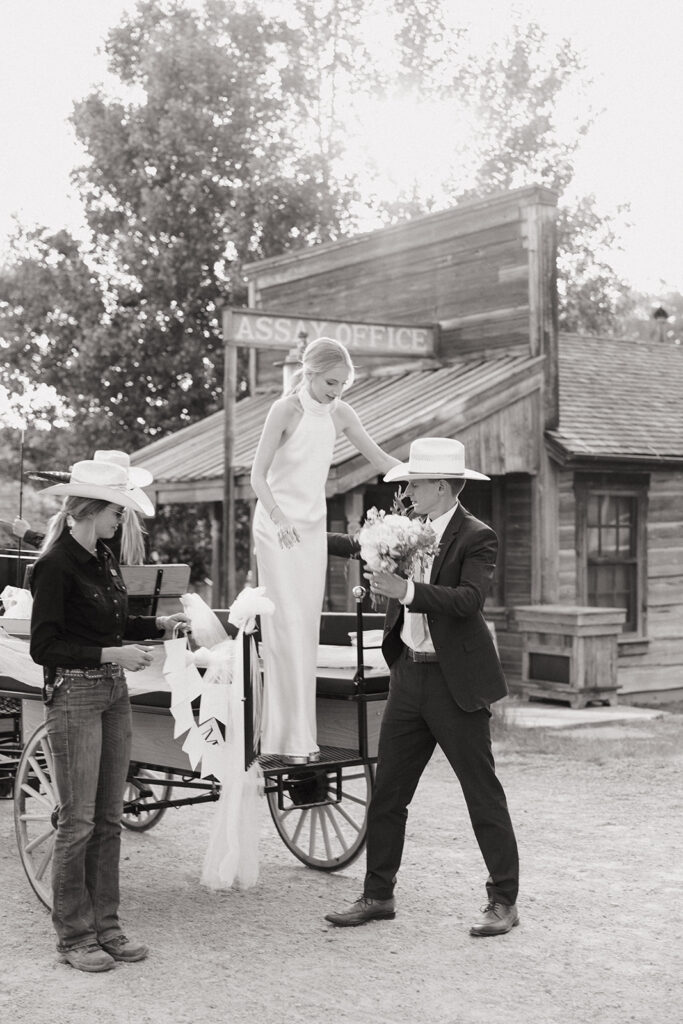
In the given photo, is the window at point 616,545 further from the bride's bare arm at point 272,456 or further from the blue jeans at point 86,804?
the blue jeans at point 86,804

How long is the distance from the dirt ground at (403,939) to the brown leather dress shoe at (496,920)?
1.9 inches

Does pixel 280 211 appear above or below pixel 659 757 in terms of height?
above

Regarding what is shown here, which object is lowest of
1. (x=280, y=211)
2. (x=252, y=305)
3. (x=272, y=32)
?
(x=252, y=305)

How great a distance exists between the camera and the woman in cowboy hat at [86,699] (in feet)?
16.5

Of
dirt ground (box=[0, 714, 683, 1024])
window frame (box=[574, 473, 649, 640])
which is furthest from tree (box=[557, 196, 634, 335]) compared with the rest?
dirt ground (box=[0, 714, 683, 1024])

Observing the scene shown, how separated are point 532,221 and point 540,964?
10.1 m

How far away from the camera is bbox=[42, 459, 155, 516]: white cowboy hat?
513 centimetres

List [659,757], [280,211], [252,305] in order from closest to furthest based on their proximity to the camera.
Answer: [659,757] < [252,305] < [280,211]

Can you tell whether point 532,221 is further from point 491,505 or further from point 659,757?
point 659,757

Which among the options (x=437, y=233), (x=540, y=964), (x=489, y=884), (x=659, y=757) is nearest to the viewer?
(x=540, y=964)

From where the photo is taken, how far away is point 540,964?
16.5ft

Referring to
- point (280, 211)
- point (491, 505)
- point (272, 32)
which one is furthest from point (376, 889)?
point (272, 32)

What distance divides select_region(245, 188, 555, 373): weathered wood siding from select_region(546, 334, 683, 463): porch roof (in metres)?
1.27

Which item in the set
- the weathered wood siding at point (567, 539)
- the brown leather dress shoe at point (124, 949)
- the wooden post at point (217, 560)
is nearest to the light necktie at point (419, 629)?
the brown leather dress shoe at point (124, 949)
